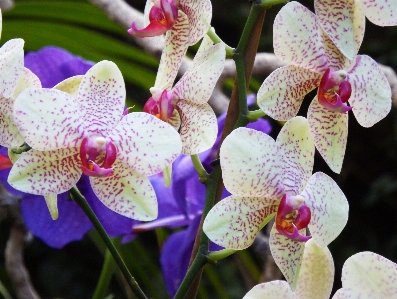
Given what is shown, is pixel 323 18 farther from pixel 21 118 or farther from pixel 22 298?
pixel 22 298

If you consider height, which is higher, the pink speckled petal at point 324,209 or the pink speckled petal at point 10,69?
the pink speckled petal at point 10,69

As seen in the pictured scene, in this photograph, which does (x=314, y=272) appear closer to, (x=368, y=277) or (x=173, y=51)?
(x=368, y=277)

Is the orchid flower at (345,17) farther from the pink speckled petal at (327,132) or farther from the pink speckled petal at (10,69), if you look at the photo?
the pink speckled petal at (10,69)

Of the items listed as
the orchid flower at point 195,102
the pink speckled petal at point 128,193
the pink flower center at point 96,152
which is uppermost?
the orchid flower at point 195,102

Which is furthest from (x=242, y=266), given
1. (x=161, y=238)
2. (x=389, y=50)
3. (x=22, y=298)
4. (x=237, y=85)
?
(x=389, y=50)

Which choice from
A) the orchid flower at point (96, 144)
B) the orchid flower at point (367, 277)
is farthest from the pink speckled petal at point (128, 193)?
the orchid flower at point (367, 277)

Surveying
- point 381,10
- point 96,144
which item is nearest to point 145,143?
point 96,144

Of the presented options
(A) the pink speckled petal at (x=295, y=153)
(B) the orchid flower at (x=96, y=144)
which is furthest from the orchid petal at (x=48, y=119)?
(A) the pink speckled petal at (x=295, y=153)
